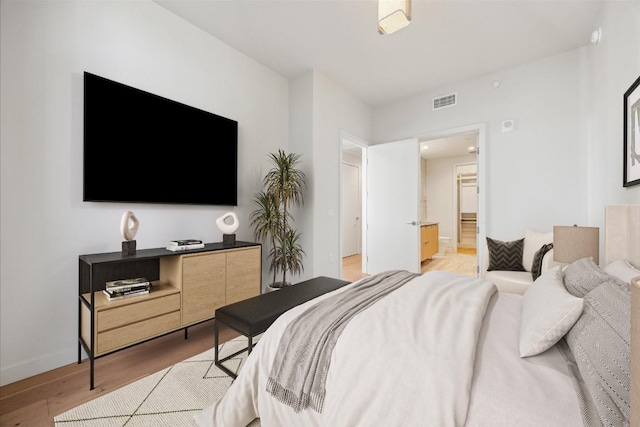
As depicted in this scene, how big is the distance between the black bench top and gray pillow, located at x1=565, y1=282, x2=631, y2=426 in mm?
1413

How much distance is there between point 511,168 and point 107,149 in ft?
14.4

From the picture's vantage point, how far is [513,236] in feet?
11.8

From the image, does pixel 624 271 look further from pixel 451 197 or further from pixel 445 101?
pixel 451 197

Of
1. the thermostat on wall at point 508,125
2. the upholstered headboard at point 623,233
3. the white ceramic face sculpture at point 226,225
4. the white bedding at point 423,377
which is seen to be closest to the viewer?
the white bedding at point 423,377

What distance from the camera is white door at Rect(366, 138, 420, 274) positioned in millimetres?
4262

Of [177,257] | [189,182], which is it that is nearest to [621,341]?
[177,257]

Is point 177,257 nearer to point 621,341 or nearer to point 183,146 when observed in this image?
point 183,146

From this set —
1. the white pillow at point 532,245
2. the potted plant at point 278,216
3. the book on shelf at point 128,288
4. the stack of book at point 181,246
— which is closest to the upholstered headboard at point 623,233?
the white pillow at point 532,245

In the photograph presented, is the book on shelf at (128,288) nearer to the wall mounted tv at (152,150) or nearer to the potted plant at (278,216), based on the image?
the wall mounted tv at (152,150)

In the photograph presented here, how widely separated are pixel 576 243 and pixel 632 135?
802mm

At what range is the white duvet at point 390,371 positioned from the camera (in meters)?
0.88

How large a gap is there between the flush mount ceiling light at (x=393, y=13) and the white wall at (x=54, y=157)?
6.43 feet

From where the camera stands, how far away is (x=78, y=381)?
1866 millimetres

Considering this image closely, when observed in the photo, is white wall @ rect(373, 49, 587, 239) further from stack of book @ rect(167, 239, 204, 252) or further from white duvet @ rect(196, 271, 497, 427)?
stack of book @ rect(167, 239, 204, 252)
